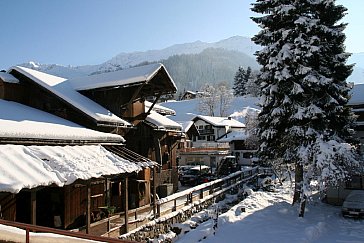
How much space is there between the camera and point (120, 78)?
20.8 metres

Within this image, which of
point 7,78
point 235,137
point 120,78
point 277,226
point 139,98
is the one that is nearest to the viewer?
point 7,78

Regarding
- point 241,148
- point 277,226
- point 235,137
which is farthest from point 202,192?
point 241,148

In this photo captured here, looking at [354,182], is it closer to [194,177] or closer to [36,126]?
[194,177]

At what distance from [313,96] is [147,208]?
1209 centimetres

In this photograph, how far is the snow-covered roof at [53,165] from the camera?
10.1 m

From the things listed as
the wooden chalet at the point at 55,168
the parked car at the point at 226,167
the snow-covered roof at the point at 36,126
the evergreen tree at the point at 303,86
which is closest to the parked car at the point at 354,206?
the evergreen tree at the point at 303,86

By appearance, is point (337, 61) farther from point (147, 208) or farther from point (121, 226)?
point (121, 226)

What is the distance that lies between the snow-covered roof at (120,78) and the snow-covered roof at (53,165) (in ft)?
19.2

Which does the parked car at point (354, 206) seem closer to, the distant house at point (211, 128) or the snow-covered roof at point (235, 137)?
the snow-covered roof at point (235, 137)

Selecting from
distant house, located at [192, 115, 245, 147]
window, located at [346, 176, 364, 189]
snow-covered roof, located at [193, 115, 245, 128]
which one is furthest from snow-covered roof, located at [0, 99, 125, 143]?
distant house, located at [192, 115, 245, 147]

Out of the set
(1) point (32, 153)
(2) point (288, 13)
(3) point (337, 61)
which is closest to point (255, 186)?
(3) point (337, 61)

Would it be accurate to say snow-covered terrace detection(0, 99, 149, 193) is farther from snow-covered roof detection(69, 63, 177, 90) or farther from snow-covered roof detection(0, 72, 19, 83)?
snow-covered roof detection(69, 63, 177, 90)

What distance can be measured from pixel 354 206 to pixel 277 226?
5.69 meters

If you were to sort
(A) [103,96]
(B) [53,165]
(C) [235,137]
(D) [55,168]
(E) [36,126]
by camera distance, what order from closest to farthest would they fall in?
(D) [55,168] < (B) [53,165] < (E) [36,126] < (A) [103,96] < (C) [235,137]
